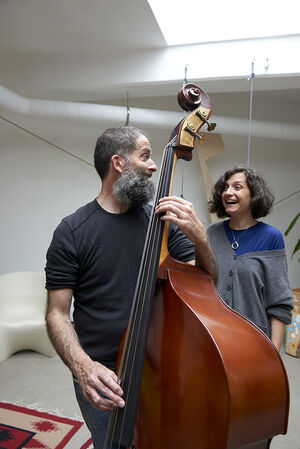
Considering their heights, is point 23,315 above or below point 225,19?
below

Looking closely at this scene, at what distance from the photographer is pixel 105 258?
108 cm

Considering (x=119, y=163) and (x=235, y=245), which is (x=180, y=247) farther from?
(x=235, y=245)

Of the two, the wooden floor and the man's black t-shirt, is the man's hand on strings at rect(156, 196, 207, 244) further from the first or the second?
the wooden floor

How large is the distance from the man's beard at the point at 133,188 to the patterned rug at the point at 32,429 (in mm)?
1733

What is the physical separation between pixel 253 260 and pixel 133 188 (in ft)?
2.33

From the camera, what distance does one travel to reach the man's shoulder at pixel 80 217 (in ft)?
3.55

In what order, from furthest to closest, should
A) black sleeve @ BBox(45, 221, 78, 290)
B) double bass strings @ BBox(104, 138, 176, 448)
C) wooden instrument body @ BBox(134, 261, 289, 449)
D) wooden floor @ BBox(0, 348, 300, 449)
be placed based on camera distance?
wooden floor @ BBox(0, 348, 300, 449), black sleeve @ BBox(45, 221, 78, 290), double bass strings @ BBox(104, 138, 176, 448), wooden instrument body @ BBox(134, 261, 289, 449)

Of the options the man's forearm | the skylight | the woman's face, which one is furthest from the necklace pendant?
the skylight

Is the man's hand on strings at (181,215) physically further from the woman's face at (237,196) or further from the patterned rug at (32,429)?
the patterned rug at (32,429)

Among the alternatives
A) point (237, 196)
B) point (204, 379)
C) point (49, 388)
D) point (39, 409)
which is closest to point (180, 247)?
point (204, 379)

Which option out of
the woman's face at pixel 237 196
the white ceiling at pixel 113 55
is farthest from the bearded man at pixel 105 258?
the white ceiling at pixel 113 55

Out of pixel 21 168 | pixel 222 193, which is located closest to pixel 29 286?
pixel 21 168

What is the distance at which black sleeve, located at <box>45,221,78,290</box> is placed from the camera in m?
1.04

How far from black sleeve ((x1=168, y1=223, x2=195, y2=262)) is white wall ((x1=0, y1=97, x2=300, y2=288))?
3084 mm
